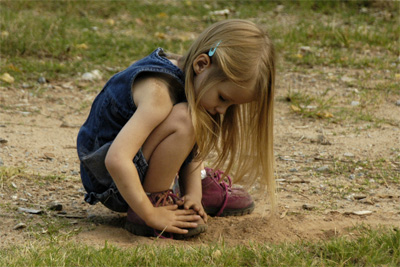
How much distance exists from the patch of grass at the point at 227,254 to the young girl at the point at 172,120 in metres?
0.32

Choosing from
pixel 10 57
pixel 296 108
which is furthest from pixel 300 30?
pixel 10 57

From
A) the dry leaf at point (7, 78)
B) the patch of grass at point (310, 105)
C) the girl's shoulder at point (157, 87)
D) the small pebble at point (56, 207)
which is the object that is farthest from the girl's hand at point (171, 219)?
the dry leaf at point (7, 78)

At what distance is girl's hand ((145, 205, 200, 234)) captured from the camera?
2863 millimetres

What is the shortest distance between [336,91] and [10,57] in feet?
10.2

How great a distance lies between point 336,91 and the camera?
5523mm

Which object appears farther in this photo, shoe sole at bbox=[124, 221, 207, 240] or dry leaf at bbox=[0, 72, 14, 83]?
dry leaf at bbox=[0, 72, 14, 83]

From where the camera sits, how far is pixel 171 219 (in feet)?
9.59

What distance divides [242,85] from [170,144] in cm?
43

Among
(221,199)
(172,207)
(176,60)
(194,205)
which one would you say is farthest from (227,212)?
(176,60)

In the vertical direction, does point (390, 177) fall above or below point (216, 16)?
below

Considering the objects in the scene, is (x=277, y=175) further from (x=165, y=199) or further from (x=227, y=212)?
(x=165, y=199)

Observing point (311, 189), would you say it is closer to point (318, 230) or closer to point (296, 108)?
point (318, 230)

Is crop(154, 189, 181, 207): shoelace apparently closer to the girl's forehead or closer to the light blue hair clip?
the girl's forehead

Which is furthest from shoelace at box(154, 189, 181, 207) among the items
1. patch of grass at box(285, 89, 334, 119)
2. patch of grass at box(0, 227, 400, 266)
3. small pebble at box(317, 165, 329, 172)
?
patch of grass at box(285, 89, 334, 119)
